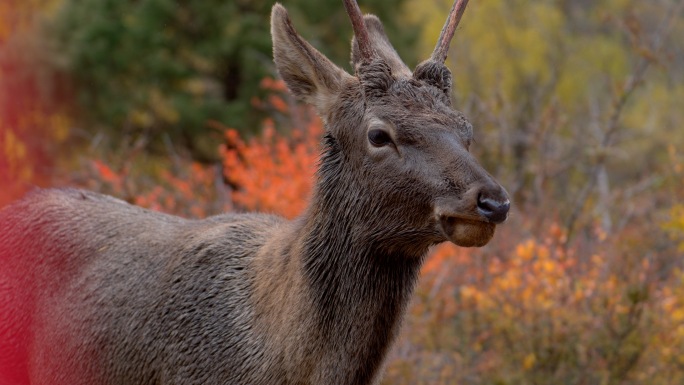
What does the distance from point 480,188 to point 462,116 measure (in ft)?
2.19

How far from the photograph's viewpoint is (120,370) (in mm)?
4770

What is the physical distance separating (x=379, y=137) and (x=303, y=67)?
2.04 feet

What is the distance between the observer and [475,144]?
13.6m

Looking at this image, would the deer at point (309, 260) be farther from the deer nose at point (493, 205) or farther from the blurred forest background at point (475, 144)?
the blurred forest background at point (475, 144)

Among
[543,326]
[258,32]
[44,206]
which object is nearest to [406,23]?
[258,32]

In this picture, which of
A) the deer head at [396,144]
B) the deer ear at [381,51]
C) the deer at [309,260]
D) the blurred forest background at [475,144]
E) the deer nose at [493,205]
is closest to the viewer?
the deer nose at [493,205]

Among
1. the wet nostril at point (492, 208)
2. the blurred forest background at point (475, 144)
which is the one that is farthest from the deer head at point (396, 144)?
the blurred forest background at point (475, 144)

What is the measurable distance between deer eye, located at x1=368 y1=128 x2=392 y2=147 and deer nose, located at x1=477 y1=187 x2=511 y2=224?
62 cm

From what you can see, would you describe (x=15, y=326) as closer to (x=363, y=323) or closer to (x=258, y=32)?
(x=363, y=323)

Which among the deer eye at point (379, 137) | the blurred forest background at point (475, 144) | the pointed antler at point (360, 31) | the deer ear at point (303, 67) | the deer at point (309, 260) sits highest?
the pointed antler at point (360, 31)

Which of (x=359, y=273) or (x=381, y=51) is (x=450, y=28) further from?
(x=359, y=273)

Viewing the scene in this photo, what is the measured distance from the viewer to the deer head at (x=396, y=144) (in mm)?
3881

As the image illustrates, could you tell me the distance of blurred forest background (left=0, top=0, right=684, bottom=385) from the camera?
27.0 ft

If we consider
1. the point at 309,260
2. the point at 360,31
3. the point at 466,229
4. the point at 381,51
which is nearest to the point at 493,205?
the point at 466,229
